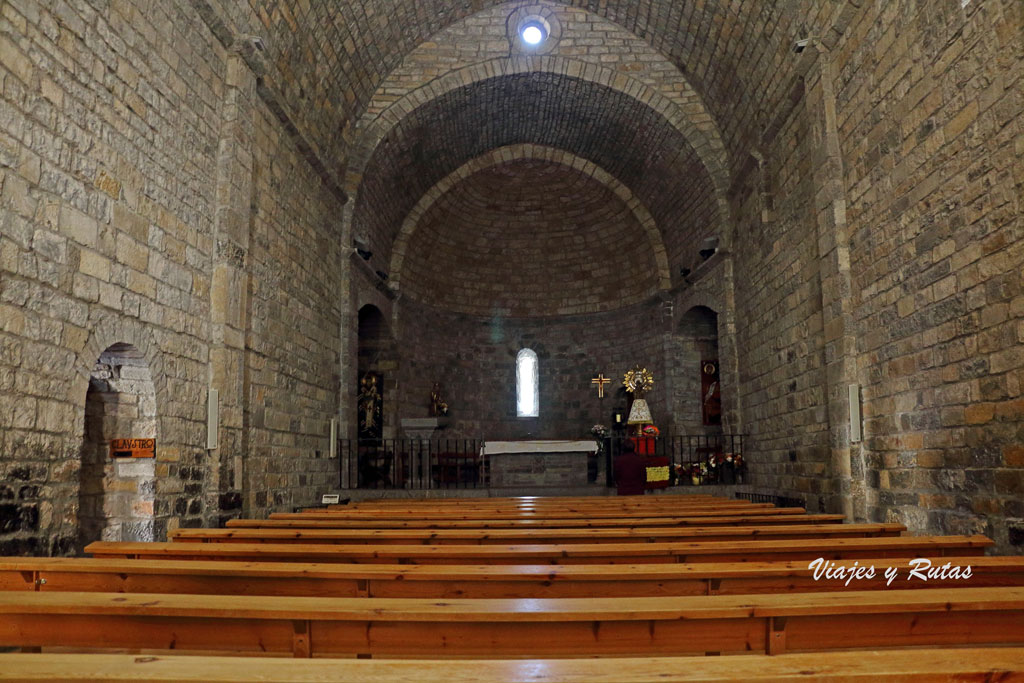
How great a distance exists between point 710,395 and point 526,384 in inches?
206

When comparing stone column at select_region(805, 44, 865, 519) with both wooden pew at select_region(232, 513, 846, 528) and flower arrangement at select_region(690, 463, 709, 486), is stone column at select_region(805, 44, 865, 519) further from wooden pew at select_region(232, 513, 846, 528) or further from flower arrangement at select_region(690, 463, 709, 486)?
→ flower arrangement at select_region(690, 463, 709, 486)

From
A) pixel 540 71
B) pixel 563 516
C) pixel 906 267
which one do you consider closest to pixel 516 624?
pixel 563 516

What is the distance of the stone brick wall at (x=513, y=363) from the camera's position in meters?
18.3

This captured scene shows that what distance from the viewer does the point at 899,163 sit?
7.52m

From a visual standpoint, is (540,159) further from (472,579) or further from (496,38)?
(472,579)

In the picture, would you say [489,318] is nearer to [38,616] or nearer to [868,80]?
[868,80]

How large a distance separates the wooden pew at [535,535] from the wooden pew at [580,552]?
607mm

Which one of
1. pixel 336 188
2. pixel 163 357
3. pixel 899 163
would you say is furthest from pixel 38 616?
pixel 336 188

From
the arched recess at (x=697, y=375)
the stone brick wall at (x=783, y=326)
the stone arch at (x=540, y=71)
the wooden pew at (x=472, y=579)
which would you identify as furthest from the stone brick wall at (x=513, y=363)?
the wooden pew at (x=472, y=579)

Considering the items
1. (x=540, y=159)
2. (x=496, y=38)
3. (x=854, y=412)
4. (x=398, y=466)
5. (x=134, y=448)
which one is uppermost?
(x=496, y=38)

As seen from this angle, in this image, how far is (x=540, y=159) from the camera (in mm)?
17625

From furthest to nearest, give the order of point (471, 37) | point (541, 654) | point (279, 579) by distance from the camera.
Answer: point (471, 37) < point (279, 579) < point (541, 654)

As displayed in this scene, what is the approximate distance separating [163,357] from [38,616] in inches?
194

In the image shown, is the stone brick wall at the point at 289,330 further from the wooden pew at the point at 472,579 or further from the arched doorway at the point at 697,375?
the arched doorway at the point at 697,375
